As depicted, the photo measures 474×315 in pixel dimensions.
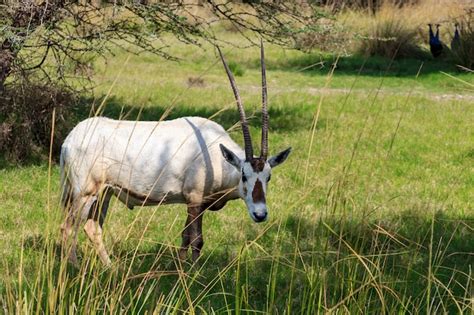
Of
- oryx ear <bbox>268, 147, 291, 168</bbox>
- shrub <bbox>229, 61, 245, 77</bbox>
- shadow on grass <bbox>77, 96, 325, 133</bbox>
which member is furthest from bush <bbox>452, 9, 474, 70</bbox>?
oryx ear <bbox>268, 147, 291, 168</bbox>

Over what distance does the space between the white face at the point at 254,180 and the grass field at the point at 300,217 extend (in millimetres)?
270

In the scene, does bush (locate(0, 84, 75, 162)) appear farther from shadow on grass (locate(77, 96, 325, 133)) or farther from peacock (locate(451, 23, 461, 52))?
peacock (locate(451, 23, 461, 52))

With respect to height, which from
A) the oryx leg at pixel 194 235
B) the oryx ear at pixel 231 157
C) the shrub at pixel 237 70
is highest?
the oryx ear at pixel 231 157

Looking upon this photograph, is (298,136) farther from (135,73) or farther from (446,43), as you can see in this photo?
(446,43)

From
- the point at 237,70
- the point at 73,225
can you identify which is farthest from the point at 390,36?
the point at 73,225

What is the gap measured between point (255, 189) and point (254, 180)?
0.08m

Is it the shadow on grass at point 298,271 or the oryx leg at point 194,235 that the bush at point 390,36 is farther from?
the oryx leg at point 194,235

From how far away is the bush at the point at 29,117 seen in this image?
34.7ft

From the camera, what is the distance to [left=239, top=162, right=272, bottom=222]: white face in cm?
605

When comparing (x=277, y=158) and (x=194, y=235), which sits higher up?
(x=277, y=158)

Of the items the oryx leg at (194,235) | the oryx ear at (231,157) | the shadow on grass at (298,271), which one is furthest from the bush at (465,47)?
the oryx ear at (231,157)

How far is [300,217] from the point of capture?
4383 millimetres

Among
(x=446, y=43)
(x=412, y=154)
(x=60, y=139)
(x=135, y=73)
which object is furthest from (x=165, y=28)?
(x=446, y=43)

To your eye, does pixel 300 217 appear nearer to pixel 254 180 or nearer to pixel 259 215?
pixel 259 215
